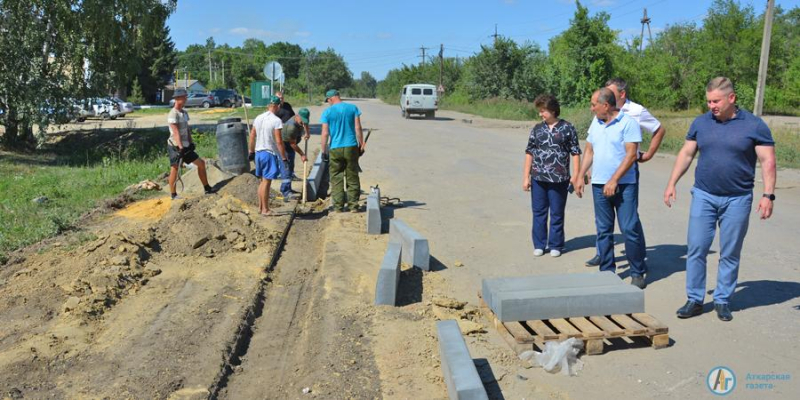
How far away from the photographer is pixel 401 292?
6203 millimetres

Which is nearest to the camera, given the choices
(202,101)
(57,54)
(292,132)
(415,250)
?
(415,250)

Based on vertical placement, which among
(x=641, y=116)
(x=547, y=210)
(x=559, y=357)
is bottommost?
(x=559, y=357)

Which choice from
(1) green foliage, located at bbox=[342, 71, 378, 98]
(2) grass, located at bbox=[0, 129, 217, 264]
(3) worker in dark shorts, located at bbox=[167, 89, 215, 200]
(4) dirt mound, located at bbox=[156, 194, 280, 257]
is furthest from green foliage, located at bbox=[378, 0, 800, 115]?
(1) green foliage, located at bbox=[342, 71, 378, 98]

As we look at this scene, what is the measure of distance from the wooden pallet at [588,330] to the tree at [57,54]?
15785mm

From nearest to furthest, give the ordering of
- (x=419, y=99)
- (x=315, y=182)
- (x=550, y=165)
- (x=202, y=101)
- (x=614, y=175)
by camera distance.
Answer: (x=614, y=175) < (x=550, y=165) < (x=315, y=182) < (x=419, y=99) < (x=202, y=101)

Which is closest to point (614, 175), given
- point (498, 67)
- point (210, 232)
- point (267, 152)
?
point (210, 232)

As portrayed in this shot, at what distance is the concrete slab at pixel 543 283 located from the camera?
16.9 feet

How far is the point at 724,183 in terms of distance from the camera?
5.03 meters

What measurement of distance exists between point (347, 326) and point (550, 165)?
9.45ft

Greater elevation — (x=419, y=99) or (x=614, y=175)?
(x=419, y=99)

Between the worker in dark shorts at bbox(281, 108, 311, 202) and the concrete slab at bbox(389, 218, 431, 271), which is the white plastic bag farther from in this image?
the worker in dark shorts at bbox(281, 108, 311, 202)

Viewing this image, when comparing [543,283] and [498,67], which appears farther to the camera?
[498,67]

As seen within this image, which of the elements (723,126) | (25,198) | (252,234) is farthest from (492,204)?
(25,198)

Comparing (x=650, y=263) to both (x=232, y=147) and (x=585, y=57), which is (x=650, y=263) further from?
(x=585, y=57)
